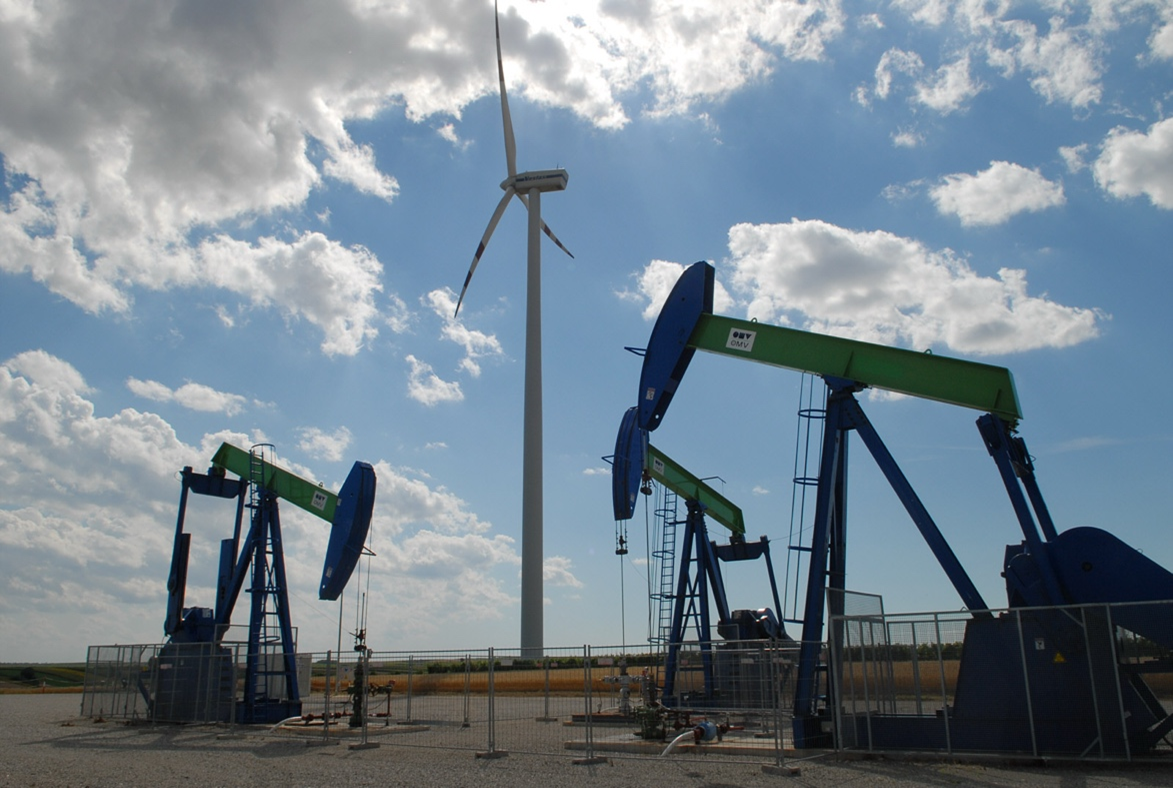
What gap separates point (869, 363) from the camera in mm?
13336

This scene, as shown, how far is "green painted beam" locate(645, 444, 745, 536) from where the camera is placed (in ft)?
72.5

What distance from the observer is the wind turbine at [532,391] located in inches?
1057

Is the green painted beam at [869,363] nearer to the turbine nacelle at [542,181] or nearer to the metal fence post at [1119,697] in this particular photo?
the metal fence post at [1119,697]

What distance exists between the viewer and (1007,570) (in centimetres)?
1202

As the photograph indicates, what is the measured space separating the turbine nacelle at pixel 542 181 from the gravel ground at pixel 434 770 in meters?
22.1

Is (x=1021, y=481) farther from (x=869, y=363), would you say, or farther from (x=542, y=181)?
(x=542, y=181)

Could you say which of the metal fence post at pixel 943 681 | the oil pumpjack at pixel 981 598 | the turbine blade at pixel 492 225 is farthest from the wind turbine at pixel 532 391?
the metal fence post at pixel 943 681

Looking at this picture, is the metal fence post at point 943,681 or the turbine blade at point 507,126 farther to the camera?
the turbine blade at point 507,126

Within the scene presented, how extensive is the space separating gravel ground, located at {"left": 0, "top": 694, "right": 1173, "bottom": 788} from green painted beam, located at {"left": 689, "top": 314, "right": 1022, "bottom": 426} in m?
4.61

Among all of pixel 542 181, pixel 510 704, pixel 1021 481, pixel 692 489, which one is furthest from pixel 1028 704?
pixel 542 181

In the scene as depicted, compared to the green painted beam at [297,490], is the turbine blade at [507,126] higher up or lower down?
higher up

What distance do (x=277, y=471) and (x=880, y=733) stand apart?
15.7m

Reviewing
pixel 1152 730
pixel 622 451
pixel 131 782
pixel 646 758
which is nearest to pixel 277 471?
pixel 622 451

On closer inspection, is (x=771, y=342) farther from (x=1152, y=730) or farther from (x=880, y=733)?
(x=1152, y=730)
